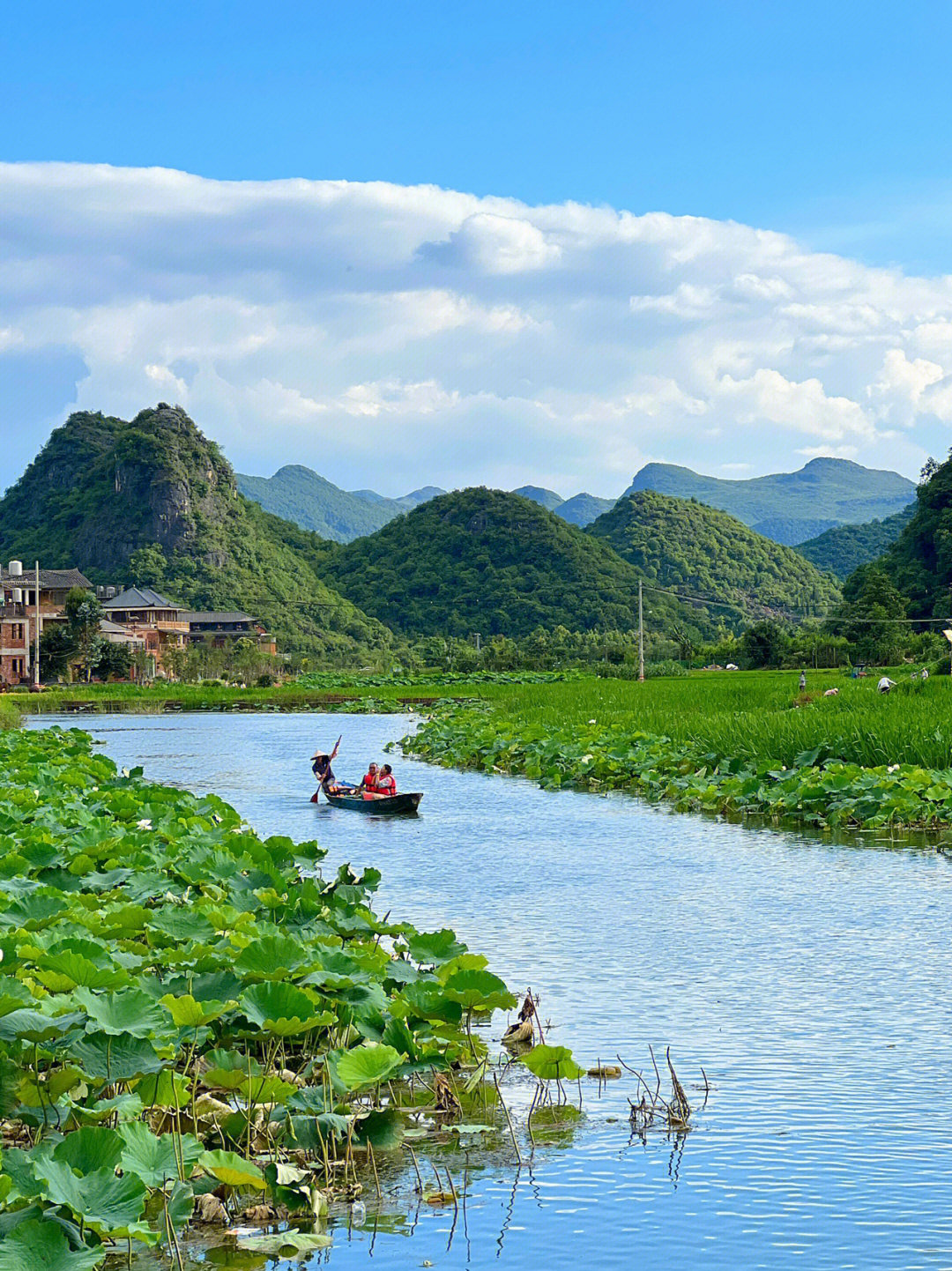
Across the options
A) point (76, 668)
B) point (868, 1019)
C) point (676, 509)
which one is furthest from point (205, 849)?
point (676, 509)

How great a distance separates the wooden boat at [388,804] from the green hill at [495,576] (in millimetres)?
67701

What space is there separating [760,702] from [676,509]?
265 ft

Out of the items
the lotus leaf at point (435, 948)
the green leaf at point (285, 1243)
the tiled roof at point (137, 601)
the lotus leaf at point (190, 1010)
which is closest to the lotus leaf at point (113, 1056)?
the lotus leaf at point (190, 1010)

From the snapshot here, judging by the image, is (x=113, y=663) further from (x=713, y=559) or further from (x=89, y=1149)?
(x=89, y=1149)

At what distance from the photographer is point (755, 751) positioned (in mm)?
17406

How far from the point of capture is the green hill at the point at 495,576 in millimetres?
87500

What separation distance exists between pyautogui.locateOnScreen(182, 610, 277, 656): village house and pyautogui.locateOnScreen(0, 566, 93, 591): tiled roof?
7894 mm

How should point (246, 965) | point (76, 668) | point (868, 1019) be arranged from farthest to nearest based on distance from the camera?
point (76, 668) → point (868, 1019) → point (246, 965)

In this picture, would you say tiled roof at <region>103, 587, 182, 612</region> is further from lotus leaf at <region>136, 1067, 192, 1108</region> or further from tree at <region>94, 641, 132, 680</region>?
lotus leaf at <region>136, 1067, 192, 1108</region>

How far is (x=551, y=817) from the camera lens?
15.8 m

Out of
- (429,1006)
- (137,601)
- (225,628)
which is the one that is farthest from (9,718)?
(225,628)

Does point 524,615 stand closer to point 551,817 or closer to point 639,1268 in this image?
point 551,817

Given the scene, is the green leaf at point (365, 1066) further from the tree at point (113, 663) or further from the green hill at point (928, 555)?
the tree at point (113, 663)

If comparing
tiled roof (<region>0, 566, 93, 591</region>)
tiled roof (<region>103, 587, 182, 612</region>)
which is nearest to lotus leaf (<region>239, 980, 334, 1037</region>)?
tiled roof (<region>0, 566, 93, 591</region>)
